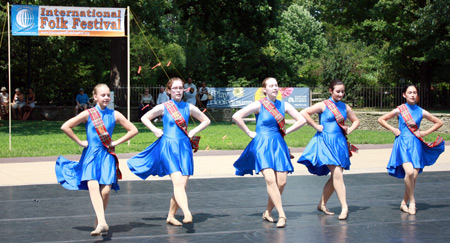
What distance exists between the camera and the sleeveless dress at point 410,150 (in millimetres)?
7863

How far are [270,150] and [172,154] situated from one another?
1112mm

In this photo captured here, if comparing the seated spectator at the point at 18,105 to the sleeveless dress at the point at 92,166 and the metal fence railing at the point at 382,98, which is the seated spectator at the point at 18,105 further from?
the sleeveless dress at the point at 92,166

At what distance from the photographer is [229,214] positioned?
783 centimetres

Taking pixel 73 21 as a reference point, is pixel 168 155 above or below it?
below

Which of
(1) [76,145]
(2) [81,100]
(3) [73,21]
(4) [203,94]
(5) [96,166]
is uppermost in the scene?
(3) [73,21]

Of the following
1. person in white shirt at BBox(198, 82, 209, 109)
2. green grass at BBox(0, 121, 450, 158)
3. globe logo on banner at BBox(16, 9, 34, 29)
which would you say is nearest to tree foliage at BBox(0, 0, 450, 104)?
person in white shirt at BBox(198, 82, 209, 109)

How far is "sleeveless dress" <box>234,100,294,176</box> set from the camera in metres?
6.98

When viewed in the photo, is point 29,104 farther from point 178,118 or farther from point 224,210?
point 178,118

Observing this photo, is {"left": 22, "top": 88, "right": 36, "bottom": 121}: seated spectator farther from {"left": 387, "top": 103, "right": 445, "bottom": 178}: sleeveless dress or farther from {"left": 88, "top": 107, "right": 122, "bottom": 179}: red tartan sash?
{"left": 387, "top": 103, "right": 445, "bottom": 178}: sleeveless dress

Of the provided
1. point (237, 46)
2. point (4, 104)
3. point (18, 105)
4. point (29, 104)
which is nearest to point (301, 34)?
point (237, 46)

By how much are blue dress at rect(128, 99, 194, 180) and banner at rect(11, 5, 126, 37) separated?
386 inches

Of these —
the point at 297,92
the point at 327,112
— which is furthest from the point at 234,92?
the point at 327,112

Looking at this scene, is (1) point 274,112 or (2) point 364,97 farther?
(2) point 364,97

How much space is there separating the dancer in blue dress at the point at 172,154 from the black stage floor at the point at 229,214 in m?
0.55
